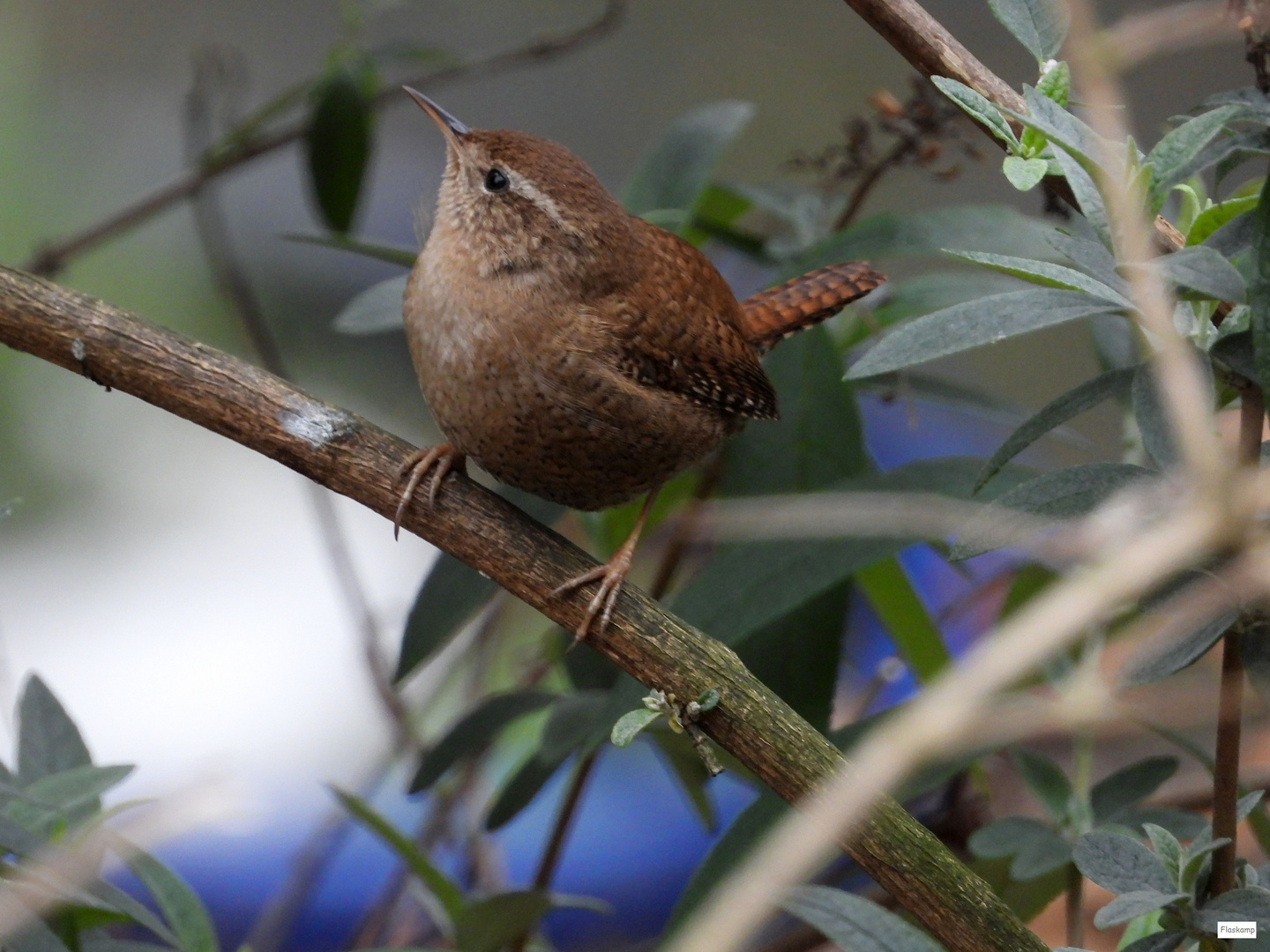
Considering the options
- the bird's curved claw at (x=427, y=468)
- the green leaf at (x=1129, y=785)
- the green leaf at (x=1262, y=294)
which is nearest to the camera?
the green leaf at (x=1262, y=294)

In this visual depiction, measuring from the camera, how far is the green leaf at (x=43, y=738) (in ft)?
3.76

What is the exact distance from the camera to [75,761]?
1153 millimetres

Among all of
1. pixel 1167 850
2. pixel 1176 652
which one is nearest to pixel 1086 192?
pixel 1176 652

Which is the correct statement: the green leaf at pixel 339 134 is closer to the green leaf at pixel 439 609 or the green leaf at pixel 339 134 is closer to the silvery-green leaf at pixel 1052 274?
the green leaf at pixel 439 609

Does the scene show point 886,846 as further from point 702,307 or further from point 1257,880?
point 702,307

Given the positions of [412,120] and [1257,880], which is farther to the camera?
[412,120]

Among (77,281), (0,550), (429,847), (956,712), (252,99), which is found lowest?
(956,712)

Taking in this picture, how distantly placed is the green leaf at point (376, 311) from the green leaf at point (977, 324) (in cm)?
94

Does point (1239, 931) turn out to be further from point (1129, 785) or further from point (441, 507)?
point (441, 507)

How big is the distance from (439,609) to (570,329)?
40 centimetres

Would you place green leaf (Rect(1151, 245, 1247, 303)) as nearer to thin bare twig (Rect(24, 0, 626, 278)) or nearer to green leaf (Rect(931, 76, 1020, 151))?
green leaf (Rect(931, 76, 1020, 151))

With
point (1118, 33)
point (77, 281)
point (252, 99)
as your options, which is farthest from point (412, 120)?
point (1118, 33)

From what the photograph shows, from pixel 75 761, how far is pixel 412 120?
135 inches

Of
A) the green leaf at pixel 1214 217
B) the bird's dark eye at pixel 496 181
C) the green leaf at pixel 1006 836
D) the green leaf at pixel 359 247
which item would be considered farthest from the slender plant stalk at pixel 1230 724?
the green leaf at pixel 359 247
